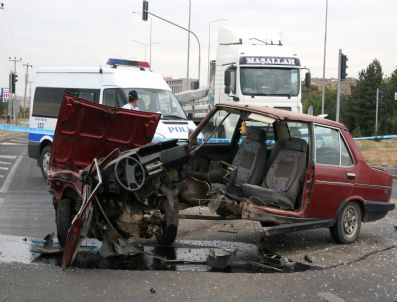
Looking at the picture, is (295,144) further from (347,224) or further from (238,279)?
(238,279)

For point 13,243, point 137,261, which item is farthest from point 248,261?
point 13,243

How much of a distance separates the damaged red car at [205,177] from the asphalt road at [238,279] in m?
0.38

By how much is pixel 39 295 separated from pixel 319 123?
4175mm

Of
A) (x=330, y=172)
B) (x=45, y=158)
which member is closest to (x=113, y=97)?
(x=45, y=158)

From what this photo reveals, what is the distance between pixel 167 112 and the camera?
1267cm

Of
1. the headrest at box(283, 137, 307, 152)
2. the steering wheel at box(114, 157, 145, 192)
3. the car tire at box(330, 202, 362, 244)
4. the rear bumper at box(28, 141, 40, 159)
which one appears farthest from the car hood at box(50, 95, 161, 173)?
the rear bumper at box(28, 141, 40, 159)

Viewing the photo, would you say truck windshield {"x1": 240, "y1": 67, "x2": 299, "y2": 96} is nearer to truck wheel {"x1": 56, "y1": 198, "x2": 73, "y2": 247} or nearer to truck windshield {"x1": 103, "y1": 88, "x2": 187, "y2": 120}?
truck windshield {"x1": 103, "y1": 88, "x2": 187, "y2": 120}

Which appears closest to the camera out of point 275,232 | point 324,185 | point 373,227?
point 275,232

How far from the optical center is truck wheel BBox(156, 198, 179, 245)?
638 cm

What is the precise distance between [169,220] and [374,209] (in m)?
3.05

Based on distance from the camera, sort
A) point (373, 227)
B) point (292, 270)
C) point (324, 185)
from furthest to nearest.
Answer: point (373, 227), point (324, 185), point (292, 270)

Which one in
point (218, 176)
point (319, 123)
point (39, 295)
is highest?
point (319, 123)

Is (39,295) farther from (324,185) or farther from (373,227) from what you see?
(373,227)

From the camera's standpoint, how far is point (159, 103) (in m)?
12.7
